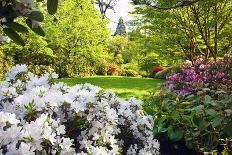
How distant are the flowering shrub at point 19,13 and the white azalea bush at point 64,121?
662 mm

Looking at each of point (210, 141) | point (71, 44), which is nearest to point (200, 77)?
point (210, 141)

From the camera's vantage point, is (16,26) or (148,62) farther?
(148,62)

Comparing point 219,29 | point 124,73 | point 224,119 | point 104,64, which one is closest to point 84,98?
point 224,119

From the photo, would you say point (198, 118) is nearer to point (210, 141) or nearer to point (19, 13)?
point (210, 141)

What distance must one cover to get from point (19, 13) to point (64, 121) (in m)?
1.52

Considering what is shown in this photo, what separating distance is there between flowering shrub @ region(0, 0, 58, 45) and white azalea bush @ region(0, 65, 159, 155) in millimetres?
662

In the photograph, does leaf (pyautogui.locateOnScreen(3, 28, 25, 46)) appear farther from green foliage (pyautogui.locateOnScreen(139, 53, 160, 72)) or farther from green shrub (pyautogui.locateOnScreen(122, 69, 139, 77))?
green shrub (pyautogui.locateOnScreen(122, 69, 139, 77))

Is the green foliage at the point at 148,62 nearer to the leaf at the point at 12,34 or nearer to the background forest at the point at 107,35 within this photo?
the background forest at the point at 107,35

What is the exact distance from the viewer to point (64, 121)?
2.92 m

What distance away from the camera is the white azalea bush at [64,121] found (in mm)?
2225

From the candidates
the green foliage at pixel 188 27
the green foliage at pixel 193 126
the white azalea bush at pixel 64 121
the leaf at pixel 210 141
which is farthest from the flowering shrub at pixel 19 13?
the green foliage at pixel 188 27

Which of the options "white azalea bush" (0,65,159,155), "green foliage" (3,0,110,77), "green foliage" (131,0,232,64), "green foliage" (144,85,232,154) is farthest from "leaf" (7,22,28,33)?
"green foliage" (3,0,110,77)

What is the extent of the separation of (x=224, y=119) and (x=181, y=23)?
16176 millimetres

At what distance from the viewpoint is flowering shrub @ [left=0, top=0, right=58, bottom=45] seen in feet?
4.71
